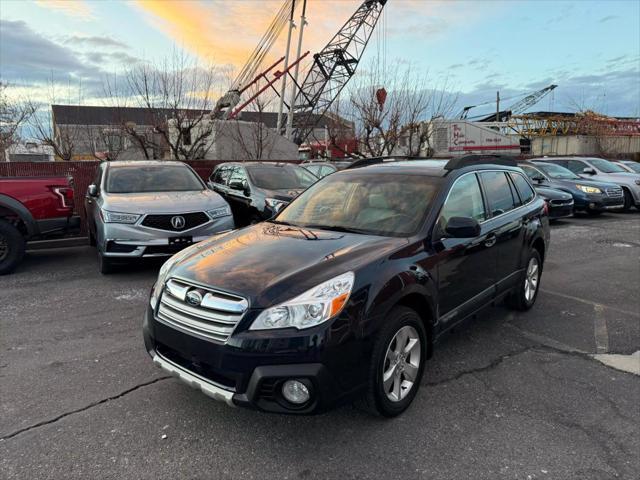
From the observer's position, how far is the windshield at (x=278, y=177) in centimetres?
888

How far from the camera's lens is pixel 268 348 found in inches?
94.0

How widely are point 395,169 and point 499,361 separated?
1.93 m

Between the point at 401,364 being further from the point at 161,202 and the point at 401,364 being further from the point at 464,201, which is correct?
the point at 161,202

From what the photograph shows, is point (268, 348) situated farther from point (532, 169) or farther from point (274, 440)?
point (532, 169)

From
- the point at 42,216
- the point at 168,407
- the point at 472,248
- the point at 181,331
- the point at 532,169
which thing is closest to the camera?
the point at 181,331

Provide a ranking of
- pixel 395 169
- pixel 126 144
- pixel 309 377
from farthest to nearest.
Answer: pixel 126 144 → pixel 395 169 → pixel 309 377

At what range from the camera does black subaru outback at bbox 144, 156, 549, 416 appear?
95.2 inches

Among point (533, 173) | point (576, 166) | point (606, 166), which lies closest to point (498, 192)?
point (533, 173)

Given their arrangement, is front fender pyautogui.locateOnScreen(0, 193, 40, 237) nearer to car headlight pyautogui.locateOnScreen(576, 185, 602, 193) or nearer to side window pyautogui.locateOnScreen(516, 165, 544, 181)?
side window pyautogui.locateOnScreen(516, 165, 544, 181)

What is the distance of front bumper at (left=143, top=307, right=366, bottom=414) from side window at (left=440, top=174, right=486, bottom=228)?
5.06 feet

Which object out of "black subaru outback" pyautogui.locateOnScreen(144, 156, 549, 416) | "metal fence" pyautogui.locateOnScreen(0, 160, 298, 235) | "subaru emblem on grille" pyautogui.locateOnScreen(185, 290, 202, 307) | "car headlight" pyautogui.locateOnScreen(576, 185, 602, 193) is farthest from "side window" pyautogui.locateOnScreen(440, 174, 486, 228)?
"car headlight" pyautogui.locateOnScreen(576, 185, 602, 193)

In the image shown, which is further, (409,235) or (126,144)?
(126,144)

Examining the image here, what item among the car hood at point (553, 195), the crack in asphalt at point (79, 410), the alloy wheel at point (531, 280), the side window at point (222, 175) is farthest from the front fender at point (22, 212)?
the car hood at point (553, 195)

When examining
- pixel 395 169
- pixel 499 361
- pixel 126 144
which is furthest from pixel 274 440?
pixel 126 144
